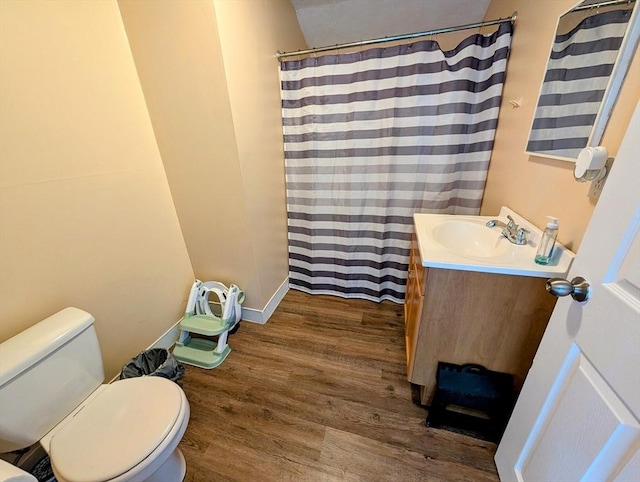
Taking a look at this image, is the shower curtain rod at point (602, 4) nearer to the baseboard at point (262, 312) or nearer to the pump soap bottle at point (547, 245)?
the pump soap bottle at point (547, 245)

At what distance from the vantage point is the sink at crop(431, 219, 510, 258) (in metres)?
1.28

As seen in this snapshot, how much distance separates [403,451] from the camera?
1151mm

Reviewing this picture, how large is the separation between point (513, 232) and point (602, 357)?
0.71 metres

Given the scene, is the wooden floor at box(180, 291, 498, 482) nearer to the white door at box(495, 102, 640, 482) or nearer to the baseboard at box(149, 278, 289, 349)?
the baseboard at box(149, 278, 289, 349)

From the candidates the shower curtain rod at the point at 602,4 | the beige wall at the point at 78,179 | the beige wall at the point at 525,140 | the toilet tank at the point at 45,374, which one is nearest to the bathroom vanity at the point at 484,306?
the beige wall at the point at 525,140

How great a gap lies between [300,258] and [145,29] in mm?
1721

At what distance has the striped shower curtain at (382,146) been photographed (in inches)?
58.8

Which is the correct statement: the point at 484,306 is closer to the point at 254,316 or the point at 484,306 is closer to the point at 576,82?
the point at 576,82

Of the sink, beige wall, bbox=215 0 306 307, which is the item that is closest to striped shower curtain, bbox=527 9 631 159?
the sink

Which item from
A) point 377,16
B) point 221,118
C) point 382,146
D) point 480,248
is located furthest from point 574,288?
point 377,16

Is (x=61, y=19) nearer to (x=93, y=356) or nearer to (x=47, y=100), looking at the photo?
(x=47, y=100)

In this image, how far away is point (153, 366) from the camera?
1.46 metres

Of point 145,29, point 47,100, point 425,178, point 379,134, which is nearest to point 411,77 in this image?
point 379,134

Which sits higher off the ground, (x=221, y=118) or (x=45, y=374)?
(x=221, y=118)
